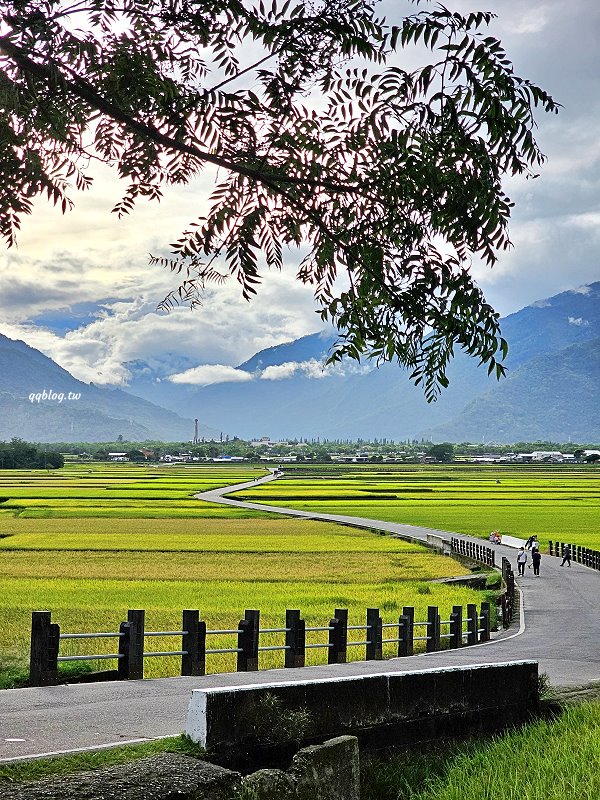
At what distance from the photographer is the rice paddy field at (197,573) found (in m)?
27.4

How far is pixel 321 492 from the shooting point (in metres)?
120

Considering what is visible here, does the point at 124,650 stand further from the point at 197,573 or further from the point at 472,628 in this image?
the point at 197,573

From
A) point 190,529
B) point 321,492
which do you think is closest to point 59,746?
point 190,529

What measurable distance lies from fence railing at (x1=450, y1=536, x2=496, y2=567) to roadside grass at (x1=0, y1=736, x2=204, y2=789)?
39.7 m

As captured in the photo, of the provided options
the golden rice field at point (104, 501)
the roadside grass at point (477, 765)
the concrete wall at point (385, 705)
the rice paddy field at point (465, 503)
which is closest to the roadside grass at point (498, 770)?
the roadside grass at point (477, 765)

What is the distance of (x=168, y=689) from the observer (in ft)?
49.6

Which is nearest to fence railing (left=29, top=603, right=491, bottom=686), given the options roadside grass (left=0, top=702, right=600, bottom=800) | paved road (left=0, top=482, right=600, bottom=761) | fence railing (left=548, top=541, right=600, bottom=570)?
paved road (left=0, top=482, right=600, bottom=761)

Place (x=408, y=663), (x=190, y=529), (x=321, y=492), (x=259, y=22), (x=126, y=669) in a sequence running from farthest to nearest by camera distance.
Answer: (x=321, y=492) → (x=190, y=529) → (x=408, y=663) → (x=126, y=669) → (x=259, y=22)

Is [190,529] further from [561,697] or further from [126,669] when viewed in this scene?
[561,697]

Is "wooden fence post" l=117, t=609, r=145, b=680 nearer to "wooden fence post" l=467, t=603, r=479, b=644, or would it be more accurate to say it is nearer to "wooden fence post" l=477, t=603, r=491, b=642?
"wooden fence post" l=467, t=603, r=479, b=644

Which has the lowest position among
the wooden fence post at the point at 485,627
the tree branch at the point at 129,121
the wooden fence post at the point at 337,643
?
the wooden fence post at the point at 485,627

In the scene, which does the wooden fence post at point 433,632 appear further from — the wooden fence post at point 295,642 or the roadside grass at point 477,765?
the roadside grass at point 477,765

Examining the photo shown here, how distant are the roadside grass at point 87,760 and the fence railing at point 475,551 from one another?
3966 centimetres

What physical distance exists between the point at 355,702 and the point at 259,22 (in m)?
5.86
